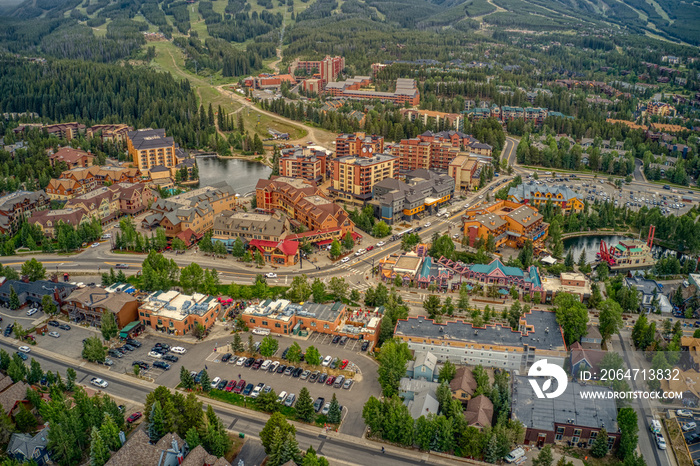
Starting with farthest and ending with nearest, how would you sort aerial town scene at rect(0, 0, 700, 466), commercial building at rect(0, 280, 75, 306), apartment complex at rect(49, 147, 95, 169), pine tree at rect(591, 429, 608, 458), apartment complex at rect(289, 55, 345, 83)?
1. apartment complex at rect(289, 55, 345, 83)
2. apartment complex at rect(49, 147, 95, 169)
3. commercial building at rect(0, 280, 75, 306)
4. aerial town scene at rect(0, 0, 700, 466)
5. pine tree at rect(591, 429, 608, 458)

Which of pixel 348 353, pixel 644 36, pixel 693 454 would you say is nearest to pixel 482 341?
pixel 348 353

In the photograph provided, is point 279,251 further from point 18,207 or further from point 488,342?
point 18,207

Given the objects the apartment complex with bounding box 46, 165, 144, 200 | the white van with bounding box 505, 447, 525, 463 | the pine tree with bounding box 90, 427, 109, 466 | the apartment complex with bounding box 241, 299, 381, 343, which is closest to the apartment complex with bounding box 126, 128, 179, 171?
the apartment complex with bounding box 46, 165, 144, 200

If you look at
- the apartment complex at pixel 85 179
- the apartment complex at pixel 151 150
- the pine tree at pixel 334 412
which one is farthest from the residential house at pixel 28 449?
the apartment complex at pixel 151 150

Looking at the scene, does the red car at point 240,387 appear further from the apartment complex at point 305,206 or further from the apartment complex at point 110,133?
the apartment complex at point 110,133

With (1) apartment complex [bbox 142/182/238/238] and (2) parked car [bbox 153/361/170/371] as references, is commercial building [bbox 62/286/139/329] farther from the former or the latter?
(1) apartment complex [bbox 142/182/238/238]

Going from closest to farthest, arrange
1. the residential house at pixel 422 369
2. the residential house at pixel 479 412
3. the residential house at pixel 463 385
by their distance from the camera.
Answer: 1. the residential house at pixel 479 412
2. the residential house at pixel 463 385
3. the residential house at pixel 422 369

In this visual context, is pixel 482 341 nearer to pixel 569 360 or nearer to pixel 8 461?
pixel 569 360
